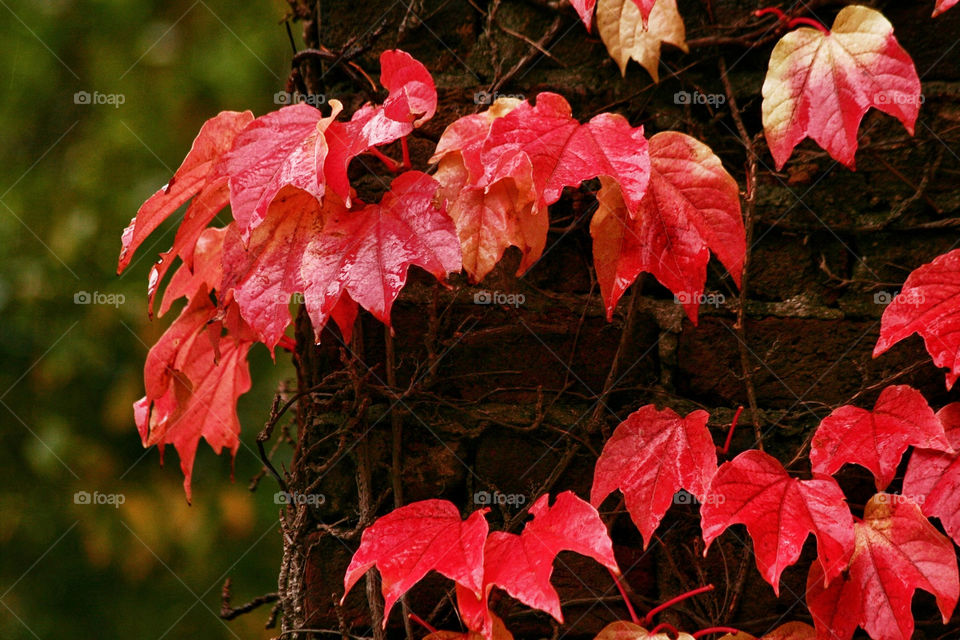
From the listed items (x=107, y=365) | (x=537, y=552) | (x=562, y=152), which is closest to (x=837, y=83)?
(x=562, y=152)

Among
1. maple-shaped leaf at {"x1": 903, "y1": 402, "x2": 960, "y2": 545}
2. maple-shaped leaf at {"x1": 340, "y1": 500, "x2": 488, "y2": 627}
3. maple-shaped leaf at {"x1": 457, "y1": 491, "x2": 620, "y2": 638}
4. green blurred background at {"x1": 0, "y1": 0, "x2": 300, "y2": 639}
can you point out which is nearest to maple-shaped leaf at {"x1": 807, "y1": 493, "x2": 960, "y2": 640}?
maple-shaped leaf at {"x1": 903, "y1": 402, "x2": 960, "y2": 545}

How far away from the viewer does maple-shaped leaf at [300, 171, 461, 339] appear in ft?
2.63

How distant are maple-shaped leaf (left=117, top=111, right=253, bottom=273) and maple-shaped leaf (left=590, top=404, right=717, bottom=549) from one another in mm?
569

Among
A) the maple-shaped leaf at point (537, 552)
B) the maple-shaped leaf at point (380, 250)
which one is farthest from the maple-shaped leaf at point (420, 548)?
the maple-shaped leaf at point (380, 250)

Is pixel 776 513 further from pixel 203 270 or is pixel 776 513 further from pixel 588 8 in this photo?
pixel 203 270

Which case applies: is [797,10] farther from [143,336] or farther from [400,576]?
[143,336]

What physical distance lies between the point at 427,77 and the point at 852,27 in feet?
1.66

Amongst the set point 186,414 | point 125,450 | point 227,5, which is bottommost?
point 125,450

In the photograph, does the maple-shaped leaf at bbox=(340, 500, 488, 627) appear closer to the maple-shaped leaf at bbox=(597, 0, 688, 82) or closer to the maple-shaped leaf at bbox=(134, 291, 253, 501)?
the maple-shaped leaf at bbox=(134, 291, 253, 501)

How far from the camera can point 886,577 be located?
87 centimetres

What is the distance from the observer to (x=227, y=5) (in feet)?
8.13

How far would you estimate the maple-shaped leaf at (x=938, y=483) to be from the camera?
2.82 ft

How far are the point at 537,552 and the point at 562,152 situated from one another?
44cm

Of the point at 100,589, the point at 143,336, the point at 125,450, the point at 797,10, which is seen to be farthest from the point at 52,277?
the point at 797,10
